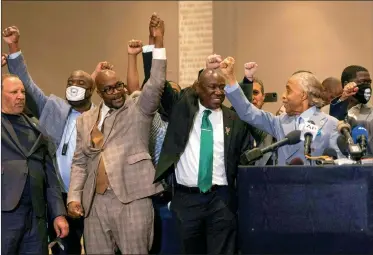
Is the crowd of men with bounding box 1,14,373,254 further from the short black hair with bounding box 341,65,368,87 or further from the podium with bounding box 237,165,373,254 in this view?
the podium with bounding box 237,165,373,254

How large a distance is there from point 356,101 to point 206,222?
1301 millimetres

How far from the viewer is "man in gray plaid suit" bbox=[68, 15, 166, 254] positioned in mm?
3846

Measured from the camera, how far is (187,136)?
153 inches

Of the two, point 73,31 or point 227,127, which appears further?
point 73,31

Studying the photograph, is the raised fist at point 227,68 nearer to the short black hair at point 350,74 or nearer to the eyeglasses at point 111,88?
the eyeglasses at point 111,88

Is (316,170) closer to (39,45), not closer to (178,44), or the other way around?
(178,44)

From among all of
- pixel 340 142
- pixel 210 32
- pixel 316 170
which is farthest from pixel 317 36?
pixel 316 170

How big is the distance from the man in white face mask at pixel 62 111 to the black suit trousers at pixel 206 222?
0.77 meters

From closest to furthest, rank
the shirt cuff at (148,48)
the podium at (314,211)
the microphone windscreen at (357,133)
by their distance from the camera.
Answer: the podium at (314,211)
the microphone windscreen at (357,133)
the shirt cuff at (148,48)

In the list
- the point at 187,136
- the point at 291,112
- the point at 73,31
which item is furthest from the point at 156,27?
the point at 73,31

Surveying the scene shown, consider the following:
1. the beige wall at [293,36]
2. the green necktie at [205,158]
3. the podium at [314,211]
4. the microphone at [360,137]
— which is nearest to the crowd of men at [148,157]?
the green necktie at [205,158]

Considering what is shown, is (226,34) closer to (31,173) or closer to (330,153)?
(31,173)

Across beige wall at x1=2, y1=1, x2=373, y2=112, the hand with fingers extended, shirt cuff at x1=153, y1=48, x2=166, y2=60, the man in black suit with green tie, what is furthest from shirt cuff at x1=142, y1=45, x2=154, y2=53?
beige wall at x1=2, y1=1, x2=373, y2=112

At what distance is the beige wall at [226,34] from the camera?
6.52 meters
